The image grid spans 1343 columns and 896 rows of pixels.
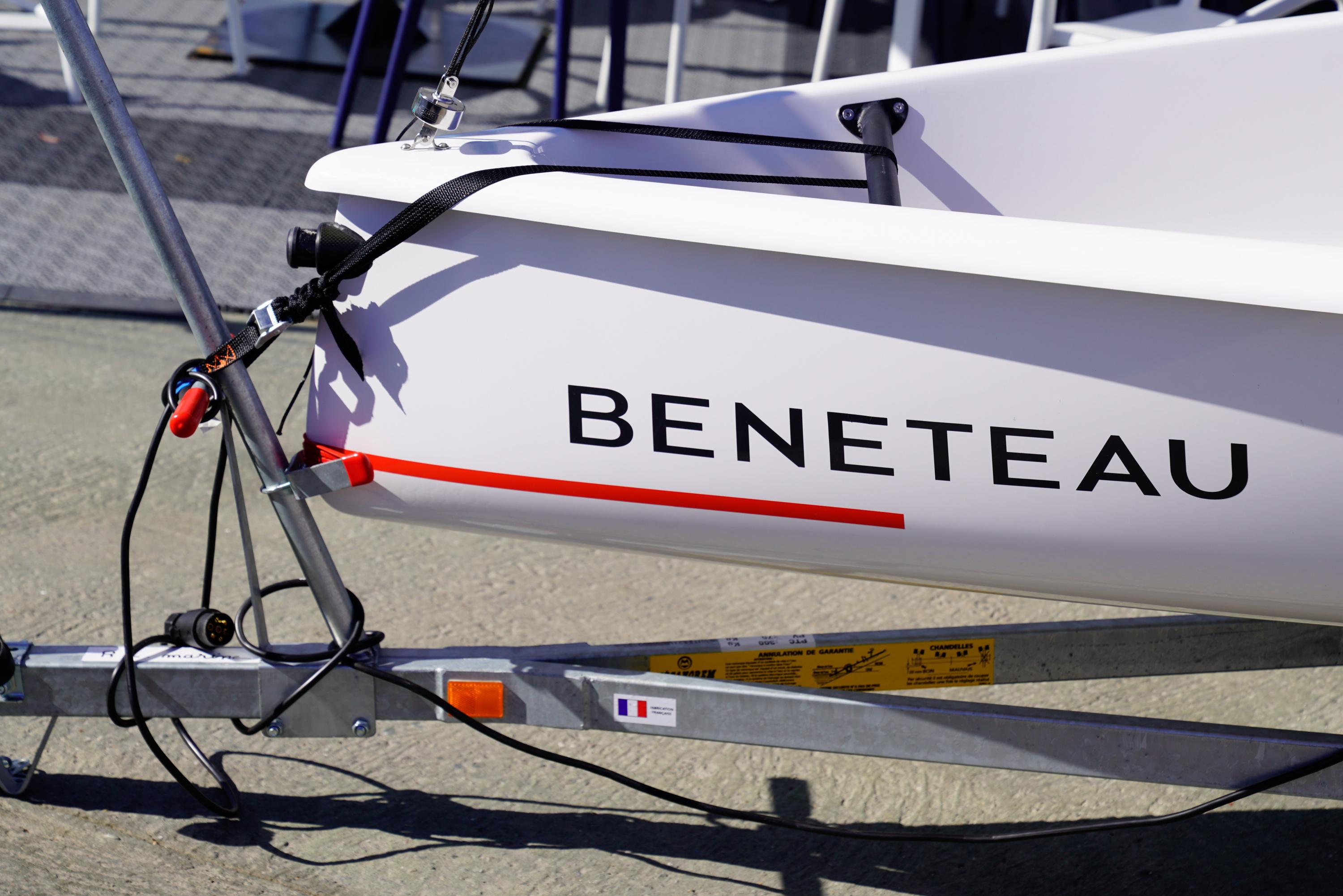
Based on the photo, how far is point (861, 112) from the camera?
1814 mm

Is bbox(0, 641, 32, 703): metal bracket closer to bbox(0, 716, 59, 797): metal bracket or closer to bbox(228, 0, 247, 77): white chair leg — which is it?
bbox(0, 716, 59, 797): metal bracket

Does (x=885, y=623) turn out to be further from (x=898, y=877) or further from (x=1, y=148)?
(x=1, y=148)

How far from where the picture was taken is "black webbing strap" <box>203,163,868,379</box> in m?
1.31

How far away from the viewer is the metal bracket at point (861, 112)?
1.82 m

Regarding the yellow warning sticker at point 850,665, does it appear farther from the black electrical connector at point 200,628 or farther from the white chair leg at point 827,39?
the white chair leg at point 827,39

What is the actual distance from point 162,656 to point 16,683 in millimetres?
173

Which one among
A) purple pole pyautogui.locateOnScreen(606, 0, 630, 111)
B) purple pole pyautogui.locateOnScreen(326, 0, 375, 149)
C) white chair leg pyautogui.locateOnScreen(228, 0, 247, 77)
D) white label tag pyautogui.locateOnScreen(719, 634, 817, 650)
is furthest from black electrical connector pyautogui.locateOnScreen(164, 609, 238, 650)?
white chair leg pyautogui.locateOnScreen(228, 0, 247, 77)

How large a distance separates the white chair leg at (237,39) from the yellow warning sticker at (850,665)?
354cm

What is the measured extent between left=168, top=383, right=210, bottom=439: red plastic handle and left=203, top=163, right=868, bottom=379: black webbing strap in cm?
4

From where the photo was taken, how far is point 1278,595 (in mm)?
1336

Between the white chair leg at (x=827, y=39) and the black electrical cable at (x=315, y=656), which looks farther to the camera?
the white chair leg at (x=827, y=39)

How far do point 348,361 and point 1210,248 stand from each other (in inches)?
34.1

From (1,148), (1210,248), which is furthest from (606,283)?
(1,148)

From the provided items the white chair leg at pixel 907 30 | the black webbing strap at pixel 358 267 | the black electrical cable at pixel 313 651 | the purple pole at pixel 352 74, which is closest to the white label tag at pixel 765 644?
the black electrical cable at pixel 313 651
